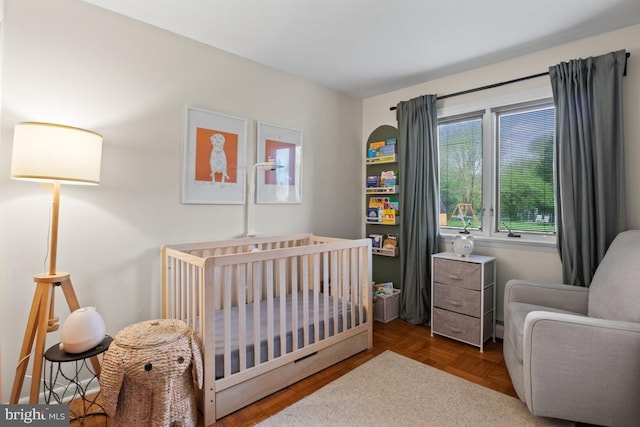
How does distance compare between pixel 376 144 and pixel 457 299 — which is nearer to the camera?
pixel 457 299

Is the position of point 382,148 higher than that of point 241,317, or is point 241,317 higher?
point 382,148

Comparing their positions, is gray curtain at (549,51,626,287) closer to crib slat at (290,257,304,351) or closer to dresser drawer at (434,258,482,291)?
dresser drawer at (434,258,482,291)

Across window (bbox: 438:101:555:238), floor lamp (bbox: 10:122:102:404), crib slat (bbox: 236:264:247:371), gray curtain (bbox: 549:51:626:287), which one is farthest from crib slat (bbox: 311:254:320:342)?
gray curtain (bbox: 549:51:626:287)

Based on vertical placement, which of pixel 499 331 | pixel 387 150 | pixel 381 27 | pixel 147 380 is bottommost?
pixel 499 331

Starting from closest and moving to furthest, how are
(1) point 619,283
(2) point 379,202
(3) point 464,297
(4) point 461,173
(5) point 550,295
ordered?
1. (1) point 619,283
2. (5) point 550,295
3. (3) point 464,297
4. (4) point 461,173
5. (2) point 379,202

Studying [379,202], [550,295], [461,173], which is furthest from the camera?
[379,202]

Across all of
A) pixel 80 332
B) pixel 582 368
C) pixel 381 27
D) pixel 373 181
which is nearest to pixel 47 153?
pixel 80 332

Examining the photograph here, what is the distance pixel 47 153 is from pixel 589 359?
108 inches

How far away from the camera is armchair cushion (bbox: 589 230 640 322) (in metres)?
1.62

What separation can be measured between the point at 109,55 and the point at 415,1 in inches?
76.4

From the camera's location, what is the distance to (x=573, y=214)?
2.25 metres

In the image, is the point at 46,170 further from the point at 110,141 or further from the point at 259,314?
the point at 259,314

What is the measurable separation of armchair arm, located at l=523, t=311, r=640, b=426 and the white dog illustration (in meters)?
2.24

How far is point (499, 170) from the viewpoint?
2.81 metres
